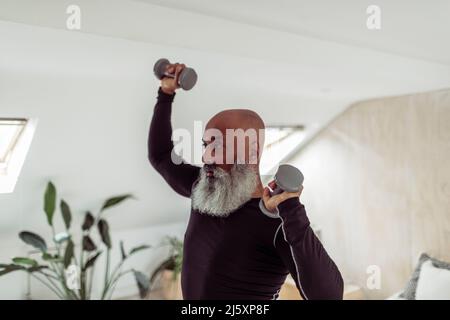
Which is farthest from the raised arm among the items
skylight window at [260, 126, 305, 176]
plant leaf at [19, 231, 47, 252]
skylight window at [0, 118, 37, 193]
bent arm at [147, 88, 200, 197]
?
plant leaf at [19, 231, 47, 252]

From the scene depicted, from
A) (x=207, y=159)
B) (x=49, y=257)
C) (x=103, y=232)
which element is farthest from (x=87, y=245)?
(x=207, y=159)

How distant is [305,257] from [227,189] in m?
0.15

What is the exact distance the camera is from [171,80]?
1.97 ft

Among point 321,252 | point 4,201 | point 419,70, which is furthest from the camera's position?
point 4,201

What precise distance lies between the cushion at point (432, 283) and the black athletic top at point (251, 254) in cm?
15

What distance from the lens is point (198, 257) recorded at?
571mm

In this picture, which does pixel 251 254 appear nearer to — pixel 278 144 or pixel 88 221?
pixel 278 144

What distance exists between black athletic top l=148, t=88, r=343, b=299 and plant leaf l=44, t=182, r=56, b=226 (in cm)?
85

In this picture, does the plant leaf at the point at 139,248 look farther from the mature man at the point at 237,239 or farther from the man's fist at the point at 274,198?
the man's fist at the point at 274,198

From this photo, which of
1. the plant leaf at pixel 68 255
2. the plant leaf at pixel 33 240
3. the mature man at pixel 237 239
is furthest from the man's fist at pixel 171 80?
the plant leaf at pixel 68 255
